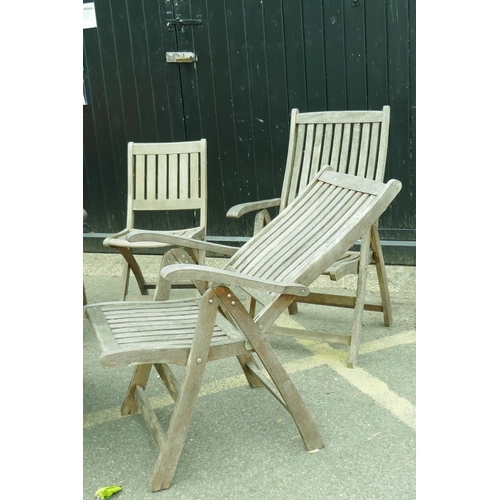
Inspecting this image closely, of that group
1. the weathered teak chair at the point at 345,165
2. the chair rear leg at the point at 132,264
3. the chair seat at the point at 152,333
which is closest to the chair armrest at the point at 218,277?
the chair seat at the point at 152,333

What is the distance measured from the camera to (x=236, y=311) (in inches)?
96.1

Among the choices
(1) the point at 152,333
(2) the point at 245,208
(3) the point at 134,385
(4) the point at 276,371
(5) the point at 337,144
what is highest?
(5) the point at 337,144

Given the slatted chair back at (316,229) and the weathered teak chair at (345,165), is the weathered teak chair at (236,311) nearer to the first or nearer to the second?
the slatted chair back at (316,229)

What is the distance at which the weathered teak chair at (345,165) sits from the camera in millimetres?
3564

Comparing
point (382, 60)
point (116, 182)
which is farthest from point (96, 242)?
point (382, 60)

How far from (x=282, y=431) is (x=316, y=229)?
95cm

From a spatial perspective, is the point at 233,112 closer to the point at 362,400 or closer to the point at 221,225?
the point at 221,225

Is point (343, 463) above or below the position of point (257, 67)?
below

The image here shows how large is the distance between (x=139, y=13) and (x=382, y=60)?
2.04m

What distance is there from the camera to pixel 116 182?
595 centimetres

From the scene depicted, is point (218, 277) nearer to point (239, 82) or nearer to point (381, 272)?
point (381, 272)

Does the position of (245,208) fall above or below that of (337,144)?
below

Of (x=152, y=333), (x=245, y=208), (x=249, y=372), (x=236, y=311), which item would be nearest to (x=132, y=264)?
(x=245, y=208)

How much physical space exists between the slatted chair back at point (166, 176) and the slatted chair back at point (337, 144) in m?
0.73
